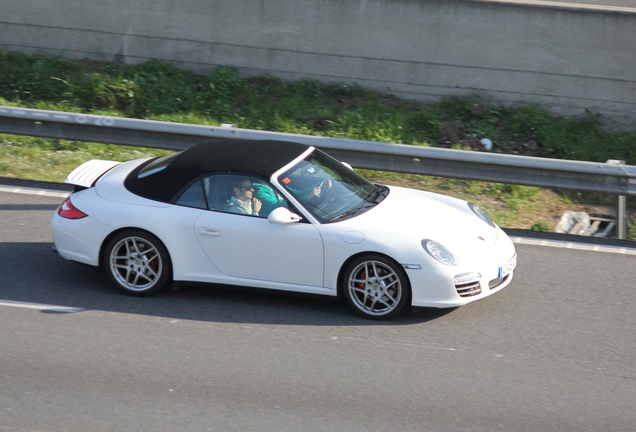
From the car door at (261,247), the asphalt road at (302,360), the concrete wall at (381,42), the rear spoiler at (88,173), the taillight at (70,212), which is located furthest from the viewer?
the concrete wall at (381,42)

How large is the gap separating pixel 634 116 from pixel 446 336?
7.80m

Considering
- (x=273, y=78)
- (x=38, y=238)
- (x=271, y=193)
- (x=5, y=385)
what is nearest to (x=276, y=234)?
(x=271, y=193)

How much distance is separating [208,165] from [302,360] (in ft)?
6.71

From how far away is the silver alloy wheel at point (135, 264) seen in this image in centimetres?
683

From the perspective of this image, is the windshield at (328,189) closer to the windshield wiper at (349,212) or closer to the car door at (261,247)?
the windshield wiper at (349,212)

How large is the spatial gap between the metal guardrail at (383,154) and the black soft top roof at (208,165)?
248cm

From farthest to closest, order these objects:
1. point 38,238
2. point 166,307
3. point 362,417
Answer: point 38,238 → point 166,307 → point 362,417

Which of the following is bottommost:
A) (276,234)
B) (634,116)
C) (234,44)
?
(276,234)

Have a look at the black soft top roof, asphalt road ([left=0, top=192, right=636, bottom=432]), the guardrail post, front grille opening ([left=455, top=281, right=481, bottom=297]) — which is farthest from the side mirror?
the guardrail post

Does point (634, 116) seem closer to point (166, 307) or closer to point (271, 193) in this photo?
point (271, 193)

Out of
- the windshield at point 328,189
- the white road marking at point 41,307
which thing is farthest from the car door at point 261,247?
the white road marking at point 41,307

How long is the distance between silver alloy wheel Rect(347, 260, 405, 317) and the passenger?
1.03 meters

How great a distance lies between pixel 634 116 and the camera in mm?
12422

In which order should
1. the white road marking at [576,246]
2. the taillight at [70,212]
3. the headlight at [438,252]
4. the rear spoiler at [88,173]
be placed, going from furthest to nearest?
the white road marking at [576,246] → the rear spoiler at [88,173] → the taillight at [70,212] → the headlight at [438,252]
